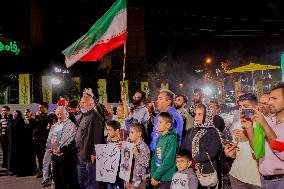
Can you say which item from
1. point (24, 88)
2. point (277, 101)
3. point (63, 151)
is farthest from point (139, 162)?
point (24, 88)

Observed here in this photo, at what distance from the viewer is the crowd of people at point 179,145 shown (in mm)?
3984

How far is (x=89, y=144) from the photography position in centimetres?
788

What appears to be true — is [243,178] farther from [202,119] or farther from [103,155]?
[103,155]

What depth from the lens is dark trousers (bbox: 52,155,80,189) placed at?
8.58 meters

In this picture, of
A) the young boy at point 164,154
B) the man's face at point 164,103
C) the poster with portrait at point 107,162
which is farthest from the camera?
the poster with portrait at point 107,162

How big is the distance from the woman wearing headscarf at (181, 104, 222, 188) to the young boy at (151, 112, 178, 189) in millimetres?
285

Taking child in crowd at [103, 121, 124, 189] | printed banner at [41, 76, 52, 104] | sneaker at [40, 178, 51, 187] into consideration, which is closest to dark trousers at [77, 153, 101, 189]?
child in crowd at [103, 121, 124, 189]

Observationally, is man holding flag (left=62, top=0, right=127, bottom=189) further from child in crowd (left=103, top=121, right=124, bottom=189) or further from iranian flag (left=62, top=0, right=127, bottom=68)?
child in crowd (left=103, top=121, right=124, bottom=189)

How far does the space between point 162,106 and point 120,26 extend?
2395mm

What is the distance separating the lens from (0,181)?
38.6 ft

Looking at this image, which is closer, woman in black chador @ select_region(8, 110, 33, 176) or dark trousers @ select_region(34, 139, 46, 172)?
dark trousers @ select_region(34, 139, 46, 172)

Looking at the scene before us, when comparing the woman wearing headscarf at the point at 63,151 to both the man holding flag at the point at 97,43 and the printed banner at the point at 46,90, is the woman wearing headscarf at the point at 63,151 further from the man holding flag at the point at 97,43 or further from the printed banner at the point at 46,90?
the printed banner at the point at 46,90

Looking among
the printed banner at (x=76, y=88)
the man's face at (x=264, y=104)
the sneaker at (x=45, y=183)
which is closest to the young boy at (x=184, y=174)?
the man's face at (x=264, y=104)

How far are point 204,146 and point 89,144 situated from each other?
296 centimetres
